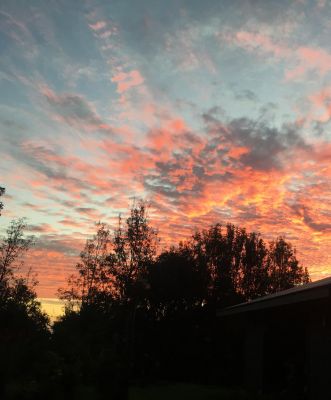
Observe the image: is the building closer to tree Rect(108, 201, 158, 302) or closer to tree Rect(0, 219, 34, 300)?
tree Rect(108, 201, 158, 302)

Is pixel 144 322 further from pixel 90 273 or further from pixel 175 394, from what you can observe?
pixel 90 273

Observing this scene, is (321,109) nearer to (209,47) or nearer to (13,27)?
(209,47)

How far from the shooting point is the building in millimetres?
9695

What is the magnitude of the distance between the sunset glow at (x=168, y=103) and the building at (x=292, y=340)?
7472 mm

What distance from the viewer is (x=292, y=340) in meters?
19.8

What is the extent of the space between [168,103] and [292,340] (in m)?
12.4

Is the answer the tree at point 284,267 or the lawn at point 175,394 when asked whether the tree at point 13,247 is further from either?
the tree at point 284,267

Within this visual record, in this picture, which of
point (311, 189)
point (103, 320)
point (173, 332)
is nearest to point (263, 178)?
point (311, 189)

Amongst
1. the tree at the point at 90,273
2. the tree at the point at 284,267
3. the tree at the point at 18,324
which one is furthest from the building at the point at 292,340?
the tree at the point at 284,267

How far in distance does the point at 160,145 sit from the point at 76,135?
416 cm

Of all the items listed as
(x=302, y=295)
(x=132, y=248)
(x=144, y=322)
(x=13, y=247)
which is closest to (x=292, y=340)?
(x=302, y=295)

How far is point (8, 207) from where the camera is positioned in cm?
3309

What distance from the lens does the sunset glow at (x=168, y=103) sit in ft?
45.0

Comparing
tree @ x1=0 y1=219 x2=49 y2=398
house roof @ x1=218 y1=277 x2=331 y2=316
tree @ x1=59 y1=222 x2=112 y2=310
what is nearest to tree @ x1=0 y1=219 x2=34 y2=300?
tree @ x1=0 y1=219 x2=49 y2=398
